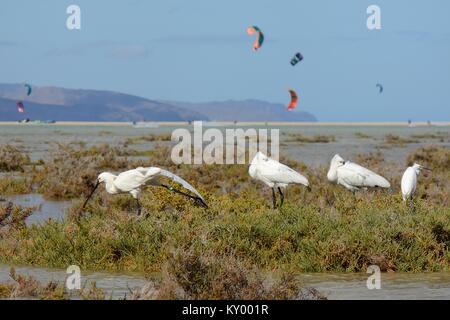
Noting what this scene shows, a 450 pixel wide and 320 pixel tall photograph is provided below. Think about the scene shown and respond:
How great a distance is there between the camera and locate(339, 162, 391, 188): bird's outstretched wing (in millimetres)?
16484

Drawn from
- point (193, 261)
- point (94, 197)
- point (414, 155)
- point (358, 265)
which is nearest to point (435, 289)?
point (358, 265)

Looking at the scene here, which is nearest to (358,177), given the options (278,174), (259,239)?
(278,174)

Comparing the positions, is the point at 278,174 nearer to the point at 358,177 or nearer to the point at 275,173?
the point at 275,173

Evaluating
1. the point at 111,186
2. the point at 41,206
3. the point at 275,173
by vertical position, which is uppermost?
the point at 275,173

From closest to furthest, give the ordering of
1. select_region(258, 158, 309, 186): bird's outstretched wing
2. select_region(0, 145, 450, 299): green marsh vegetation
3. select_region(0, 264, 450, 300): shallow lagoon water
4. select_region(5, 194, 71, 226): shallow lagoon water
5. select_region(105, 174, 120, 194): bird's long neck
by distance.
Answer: select_region(0, 264, 450, 300): shallow lagoon water
select_region(0, 145, 450, 299): green marsh vegetation
select_region(105, 174, 120, 194): bird's long neck
select_region(258, 158, 309, 186): bird's outstretched wing
select_region(5, 194, 71, 226): shallow lagoon water

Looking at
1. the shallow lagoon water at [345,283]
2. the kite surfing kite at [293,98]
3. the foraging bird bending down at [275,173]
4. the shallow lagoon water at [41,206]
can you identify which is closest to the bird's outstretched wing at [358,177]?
the foraging bird bending down at [275,173]

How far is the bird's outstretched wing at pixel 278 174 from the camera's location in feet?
52.3

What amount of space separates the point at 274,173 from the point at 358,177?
1535 mm

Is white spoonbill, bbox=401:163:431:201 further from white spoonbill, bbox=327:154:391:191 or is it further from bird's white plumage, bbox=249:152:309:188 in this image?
bird's white plumage, bbox=249:152:309:188

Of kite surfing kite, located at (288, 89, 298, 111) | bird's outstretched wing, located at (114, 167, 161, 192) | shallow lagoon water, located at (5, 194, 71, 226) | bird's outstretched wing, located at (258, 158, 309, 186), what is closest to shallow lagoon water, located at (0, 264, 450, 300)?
bird's outstretched wing, located at (114, 167, 161, 192)

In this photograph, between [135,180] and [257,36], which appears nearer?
[135,180]

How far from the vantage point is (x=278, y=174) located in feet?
52.7

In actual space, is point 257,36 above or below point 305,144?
above

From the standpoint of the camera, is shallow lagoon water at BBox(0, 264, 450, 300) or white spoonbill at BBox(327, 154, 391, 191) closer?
shallow lagoon water at BBox(0, 264, 450, 300)
